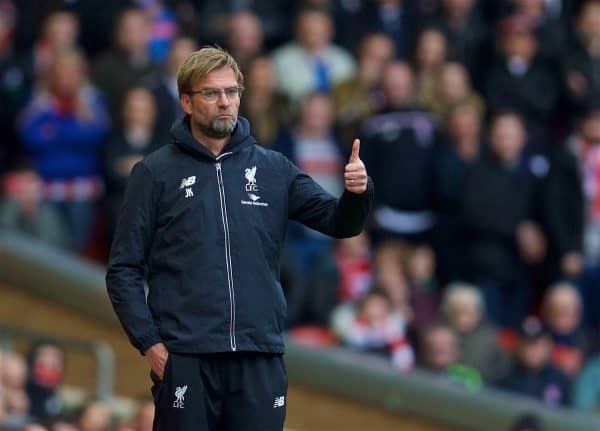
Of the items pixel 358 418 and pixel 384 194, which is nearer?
pixel 358 418

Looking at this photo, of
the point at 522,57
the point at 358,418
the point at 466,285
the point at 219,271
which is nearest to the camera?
the point at 219,271

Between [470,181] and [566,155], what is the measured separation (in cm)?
78

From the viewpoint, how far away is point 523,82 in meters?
13.9

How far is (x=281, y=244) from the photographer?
21.6 feet

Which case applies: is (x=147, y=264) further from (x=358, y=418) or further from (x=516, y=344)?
(x=516, y=344)

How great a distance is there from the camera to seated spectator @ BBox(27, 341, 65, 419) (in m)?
10.6

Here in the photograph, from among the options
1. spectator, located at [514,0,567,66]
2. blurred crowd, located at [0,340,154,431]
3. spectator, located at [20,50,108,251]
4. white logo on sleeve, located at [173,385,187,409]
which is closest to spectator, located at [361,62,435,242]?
spectator, located at [514,0,567,66]

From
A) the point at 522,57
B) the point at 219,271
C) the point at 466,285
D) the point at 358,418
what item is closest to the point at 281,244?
the point at 219,271

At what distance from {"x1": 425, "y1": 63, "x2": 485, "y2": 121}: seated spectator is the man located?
7.03 meters

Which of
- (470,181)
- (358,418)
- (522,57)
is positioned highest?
(522,57)

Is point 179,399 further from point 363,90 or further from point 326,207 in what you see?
point 363,90

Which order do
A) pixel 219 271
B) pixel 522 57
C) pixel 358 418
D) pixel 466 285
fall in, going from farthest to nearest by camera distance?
pixel 522 57, pixel 466 285, pixel 358 418, pixel 219 271

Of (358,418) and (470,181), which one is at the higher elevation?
(470,181)

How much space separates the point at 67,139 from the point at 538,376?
3888 millimetres
